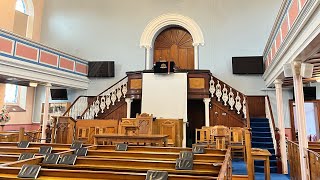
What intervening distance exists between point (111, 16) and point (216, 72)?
542cm

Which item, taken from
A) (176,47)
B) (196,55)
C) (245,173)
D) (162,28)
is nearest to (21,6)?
(162,28)

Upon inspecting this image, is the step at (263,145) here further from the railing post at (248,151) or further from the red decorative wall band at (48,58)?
the red decorative wall band at (48,58)

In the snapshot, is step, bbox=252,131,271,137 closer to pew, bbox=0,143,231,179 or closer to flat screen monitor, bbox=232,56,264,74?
flat screen monitor, bbox=232,56,264,74

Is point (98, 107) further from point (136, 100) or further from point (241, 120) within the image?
point (241, 120)

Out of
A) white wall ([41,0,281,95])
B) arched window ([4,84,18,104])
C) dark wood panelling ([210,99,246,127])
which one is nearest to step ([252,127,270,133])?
dark wood panelling ([210,99,246,127])

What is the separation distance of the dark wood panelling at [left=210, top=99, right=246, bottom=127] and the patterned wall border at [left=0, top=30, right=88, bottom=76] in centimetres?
560

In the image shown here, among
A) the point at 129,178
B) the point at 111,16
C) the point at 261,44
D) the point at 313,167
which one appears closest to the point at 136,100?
the point at 111,16

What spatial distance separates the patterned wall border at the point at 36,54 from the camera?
710cm

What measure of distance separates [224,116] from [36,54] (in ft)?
21.9

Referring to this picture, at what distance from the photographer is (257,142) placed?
7.77 m

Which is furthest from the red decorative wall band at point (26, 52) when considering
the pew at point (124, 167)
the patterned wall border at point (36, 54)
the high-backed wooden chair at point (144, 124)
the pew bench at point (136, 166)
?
the pew bench at point (136, 166)

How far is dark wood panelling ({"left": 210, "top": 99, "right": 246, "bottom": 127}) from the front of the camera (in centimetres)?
880

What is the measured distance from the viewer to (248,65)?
32.6 feet

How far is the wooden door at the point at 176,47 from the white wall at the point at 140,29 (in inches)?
27.1
